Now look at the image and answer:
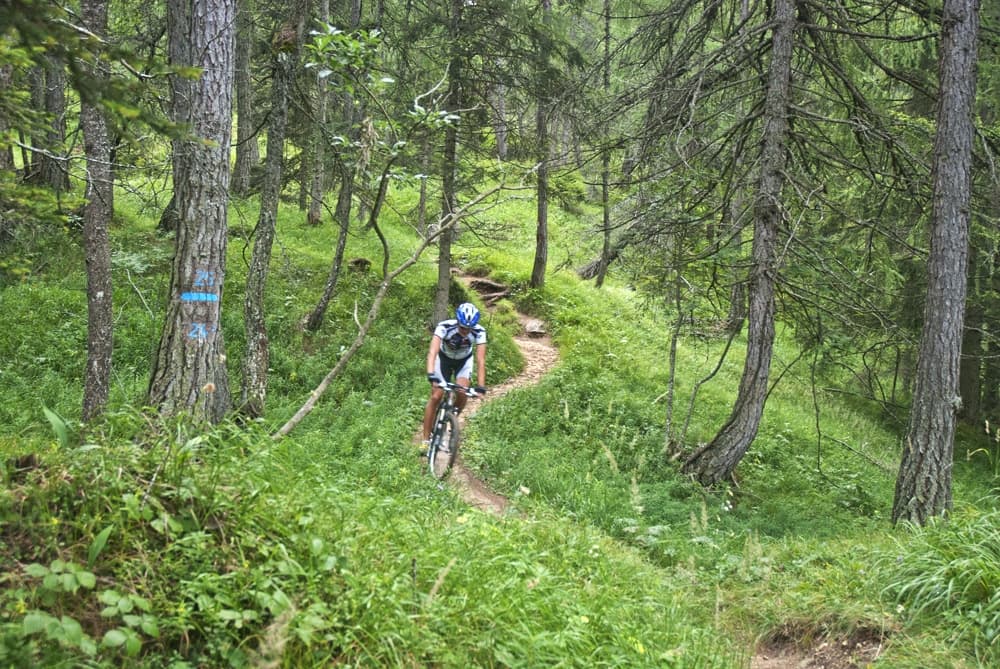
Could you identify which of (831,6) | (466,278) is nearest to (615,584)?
(831,6)

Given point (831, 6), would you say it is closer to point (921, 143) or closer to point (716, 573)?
point (921, 143)

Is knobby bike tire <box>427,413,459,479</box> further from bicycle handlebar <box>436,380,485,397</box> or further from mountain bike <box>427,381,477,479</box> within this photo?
bicycle handlebar <box>436,380,485,397</box>

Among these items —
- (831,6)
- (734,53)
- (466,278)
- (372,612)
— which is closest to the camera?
(372,612)

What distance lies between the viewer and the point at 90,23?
7.62 m

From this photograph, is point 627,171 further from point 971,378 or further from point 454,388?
point 971,378

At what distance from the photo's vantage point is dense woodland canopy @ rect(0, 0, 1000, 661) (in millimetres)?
5691

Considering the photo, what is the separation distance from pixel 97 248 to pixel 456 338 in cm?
478

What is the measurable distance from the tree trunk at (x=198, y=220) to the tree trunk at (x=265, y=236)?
4242mm

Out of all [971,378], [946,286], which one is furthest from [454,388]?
[971,378]

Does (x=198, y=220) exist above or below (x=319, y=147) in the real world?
below

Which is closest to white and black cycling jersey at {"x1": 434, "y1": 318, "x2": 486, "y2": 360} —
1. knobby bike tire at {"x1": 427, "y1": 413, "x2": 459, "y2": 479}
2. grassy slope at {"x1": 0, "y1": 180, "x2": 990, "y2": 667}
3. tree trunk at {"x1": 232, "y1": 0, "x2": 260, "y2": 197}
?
knobby bike tire at {"x1": 427, "y1": 413, "x2": 459, "y2": 479}

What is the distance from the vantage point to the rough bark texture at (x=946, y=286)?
7141 mm

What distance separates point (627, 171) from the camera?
9.97 metres

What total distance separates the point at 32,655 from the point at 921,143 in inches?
448
